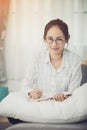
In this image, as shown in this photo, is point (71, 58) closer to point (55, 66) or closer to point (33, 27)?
point (55, 66)

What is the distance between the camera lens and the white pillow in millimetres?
1049

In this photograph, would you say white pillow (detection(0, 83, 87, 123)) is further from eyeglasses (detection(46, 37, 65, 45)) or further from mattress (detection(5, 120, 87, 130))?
eyeglasses (detection(46, 37, 65, 45))

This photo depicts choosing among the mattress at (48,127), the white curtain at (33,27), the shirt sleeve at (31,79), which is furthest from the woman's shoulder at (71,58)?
the white curtain at (33,27)

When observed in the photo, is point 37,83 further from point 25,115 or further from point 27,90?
point 25,115

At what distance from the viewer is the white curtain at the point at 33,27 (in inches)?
91.6

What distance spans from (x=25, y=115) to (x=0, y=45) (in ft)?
4.60

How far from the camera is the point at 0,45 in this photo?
2.43 metres

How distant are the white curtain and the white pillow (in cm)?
126

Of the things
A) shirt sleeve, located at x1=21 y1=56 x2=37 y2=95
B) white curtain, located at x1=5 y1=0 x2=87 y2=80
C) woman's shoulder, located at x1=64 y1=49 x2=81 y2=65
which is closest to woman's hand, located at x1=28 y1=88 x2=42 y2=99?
shirt sleeve, located at x1=21 y1=56 x2=37 y2=95

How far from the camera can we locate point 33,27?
7.83 ft

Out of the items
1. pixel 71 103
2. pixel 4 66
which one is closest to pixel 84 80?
pixel 71 103

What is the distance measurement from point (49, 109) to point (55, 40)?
0.63m

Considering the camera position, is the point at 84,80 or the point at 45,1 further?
the point at 45,1

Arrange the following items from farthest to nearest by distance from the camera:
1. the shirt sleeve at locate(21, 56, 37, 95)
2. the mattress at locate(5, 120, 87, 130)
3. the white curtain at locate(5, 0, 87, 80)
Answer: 1. the white curtain at locate(5, 0, 87, 80)
2. the shirt sleeve at locate(21, 56, 37, 95)
3. the mattress at locate(5, 120, 87, 130)
